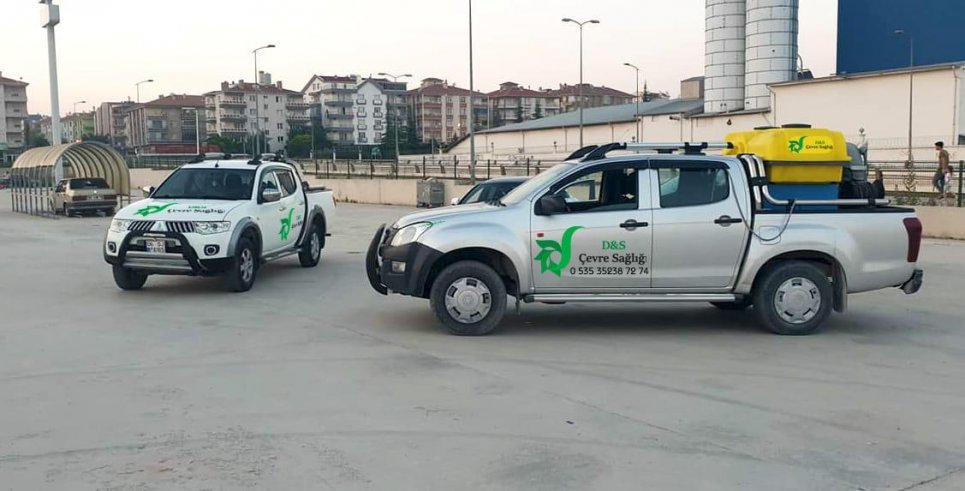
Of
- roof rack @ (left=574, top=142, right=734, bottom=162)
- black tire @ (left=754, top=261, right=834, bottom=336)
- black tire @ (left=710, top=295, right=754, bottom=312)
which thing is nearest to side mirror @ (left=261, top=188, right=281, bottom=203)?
roof rack @ (left=574, top=142, right=734, bottom=162)

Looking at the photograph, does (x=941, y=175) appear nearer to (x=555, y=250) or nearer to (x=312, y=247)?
(x=312, y=247)

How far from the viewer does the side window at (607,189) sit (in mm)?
8930

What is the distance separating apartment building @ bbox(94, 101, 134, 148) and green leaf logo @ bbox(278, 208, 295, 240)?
151 meters

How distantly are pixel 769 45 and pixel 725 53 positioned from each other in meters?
3.59

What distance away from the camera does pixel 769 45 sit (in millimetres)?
57438

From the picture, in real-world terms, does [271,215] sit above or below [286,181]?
below

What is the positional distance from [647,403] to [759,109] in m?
55.8

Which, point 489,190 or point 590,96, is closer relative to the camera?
point 489,190

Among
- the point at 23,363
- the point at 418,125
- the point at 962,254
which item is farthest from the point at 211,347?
the point at 418,125

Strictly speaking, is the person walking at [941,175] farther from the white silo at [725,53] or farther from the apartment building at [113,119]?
the apartment building at [113,119]

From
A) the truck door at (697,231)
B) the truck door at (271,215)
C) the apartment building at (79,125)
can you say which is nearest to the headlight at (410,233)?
the truck door at (697,231)

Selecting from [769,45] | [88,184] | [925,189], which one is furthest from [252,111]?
[925,189]

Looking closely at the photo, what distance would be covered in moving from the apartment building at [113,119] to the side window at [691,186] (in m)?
157

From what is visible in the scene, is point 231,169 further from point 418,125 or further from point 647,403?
point 418,125
